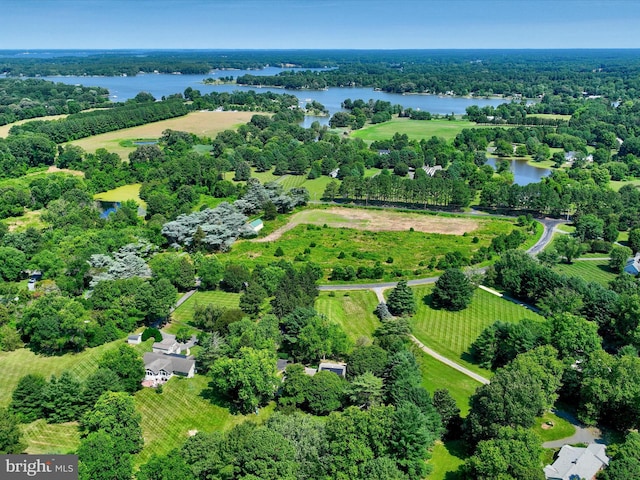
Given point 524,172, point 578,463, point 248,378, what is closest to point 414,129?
point 524,172

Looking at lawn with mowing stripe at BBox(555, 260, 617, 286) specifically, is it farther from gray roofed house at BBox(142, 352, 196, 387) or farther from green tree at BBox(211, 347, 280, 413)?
gray roofed house at BBox(142, 352, 196, 387)

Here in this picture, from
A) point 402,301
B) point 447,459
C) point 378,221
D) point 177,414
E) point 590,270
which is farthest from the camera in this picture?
point 378,221

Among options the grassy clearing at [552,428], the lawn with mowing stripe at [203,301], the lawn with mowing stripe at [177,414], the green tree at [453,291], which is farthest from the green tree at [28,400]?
the green tree at [453,291]

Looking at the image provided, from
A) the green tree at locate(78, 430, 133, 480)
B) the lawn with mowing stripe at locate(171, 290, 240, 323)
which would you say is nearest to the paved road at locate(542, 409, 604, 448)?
the green tree at locate(78, 430, 133, 480)

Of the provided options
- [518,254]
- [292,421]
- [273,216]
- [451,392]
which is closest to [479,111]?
[273,216]

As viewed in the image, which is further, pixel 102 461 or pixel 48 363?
pixel 48 363

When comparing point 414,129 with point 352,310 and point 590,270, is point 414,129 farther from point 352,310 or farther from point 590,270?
point 352,310

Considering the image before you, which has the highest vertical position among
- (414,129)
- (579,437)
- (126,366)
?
(414,129)
